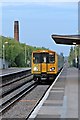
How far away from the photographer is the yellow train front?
107ft

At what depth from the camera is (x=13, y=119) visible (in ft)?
42.3

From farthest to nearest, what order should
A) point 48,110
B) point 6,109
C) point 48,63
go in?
1. point 48,63
2. point 6,109
3. point 48,110

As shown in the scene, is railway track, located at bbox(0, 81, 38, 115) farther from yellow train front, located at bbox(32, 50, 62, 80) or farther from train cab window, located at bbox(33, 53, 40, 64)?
train cab window, located at bbox(33, 53, 40, 64)

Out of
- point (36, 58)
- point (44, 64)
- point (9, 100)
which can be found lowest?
point (9, 100)

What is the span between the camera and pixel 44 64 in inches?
1287

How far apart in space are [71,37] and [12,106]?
37.9 feet

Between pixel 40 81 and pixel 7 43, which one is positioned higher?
pixel 7 43

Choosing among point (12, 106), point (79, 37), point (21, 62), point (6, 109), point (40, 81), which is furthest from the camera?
point (21, 62)

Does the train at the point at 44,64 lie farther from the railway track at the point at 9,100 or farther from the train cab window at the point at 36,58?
the railway track at the point at 9,100

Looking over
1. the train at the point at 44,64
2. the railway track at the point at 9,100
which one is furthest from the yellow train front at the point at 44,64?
the railway track at the point at 9,100

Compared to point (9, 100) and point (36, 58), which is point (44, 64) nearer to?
point (36, 58)

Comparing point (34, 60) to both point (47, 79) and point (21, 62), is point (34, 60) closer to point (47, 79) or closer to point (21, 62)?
point (47, 79)

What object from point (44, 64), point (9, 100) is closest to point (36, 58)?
point (44, 64)

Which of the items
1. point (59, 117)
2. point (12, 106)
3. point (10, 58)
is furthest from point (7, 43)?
point (59, 117)
